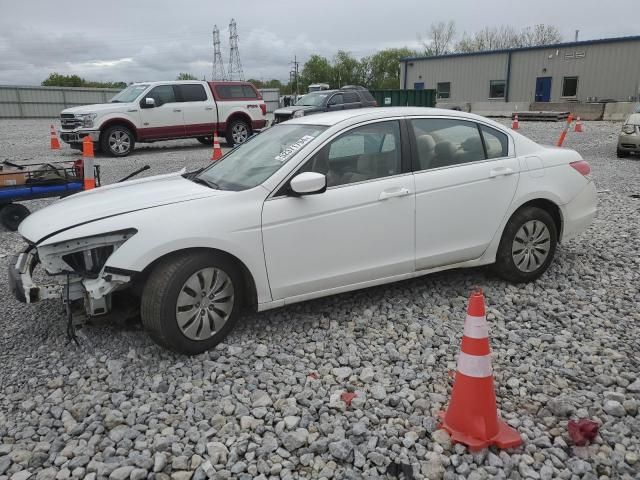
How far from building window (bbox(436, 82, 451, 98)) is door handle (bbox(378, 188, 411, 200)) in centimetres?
3975

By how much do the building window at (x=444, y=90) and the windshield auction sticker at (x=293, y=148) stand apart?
3986cm

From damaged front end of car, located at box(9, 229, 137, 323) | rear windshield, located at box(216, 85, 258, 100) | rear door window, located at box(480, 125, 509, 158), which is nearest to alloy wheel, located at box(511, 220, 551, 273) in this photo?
rear door window, located at box(480, 125, 509, 158)

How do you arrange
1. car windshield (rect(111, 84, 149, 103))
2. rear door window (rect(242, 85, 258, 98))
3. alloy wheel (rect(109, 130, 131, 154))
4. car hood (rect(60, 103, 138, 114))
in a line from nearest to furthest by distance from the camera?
car hood (rect(60, 103, 138, 114))
alloy wheel (rect(109, 130, 131, 154))
car windshield (rect(111, 84, 149, 103))
rear door window (rect(242, 85, 258, 98))

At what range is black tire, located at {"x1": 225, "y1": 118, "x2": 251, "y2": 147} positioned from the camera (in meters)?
16.8

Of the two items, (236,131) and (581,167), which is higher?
(581,167)

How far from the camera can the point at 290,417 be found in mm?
3123

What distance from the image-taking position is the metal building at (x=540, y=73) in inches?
1312

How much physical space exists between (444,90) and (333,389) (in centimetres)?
4142

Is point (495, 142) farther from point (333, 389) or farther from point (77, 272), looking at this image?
point (77, 272)

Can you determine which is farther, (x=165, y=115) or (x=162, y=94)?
(x=162, y=94)

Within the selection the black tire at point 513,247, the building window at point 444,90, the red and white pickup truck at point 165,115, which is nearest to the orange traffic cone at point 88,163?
the black tire at point 513,247

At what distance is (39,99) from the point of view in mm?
35625

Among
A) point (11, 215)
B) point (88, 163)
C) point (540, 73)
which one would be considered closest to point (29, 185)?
point (11, 215)

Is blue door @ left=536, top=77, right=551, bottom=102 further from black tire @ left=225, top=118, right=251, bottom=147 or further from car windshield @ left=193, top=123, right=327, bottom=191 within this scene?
car windshield @ left=193, top=123, right=327, bottom=191
